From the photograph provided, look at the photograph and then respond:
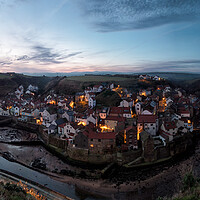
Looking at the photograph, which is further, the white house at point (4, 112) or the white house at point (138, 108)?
the white house at point (4, 112)

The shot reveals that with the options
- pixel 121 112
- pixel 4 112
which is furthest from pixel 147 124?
pixel 4 112

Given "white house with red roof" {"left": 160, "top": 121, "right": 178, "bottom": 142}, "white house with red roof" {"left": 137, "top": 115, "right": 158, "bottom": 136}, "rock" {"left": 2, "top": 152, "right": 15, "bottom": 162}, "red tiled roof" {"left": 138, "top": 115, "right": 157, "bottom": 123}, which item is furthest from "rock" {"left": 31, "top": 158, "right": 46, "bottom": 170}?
"white house with red roof" {"left": 160, "top": 121, "right": 178, "bottom": 142}

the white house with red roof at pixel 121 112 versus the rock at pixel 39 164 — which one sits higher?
the white house with red roof at pixel 121 112

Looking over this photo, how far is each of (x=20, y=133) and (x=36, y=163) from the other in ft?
56.8

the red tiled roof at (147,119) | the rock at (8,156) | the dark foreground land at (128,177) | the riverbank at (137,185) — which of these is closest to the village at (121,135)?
the red tiled roof at (147,119)

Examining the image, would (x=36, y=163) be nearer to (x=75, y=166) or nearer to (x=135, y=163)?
(x=75, y=166)

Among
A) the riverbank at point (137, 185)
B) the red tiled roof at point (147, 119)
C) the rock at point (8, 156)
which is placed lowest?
the riverbank at point (137, 185)

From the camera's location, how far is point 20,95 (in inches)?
3201

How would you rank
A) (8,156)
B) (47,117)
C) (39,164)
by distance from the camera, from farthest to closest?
(47,117) < (8,156) < (39,164)

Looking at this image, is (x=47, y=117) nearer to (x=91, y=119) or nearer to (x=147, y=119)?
(x=91, y=119)

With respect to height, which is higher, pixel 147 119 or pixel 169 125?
pixel 147 119

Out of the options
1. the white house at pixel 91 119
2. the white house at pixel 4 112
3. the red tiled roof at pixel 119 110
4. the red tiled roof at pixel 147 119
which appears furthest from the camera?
the white house at pixel 4 112

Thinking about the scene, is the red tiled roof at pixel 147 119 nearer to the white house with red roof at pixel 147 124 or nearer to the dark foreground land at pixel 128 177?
the white house with red roof at pixel 147 124

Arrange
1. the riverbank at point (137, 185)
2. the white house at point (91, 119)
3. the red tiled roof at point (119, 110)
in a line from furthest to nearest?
the red tiled roof at point (119, 110) → the white house at point (91, 119) → the riverbank at point (137, 185)
